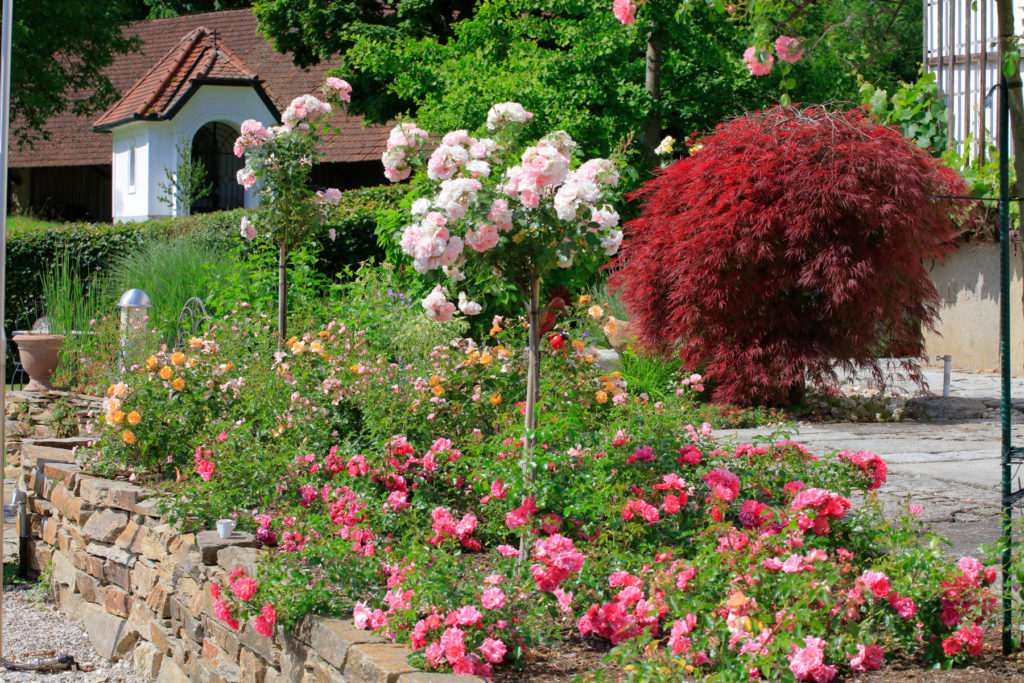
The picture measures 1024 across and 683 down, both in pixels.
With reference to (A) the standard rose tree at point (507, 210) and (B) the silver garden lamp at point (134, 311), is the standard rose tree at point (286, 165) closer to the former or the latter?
(B) the silver garden lamp at point (134, 311)

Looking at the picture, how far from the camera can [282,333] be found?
6.26 m

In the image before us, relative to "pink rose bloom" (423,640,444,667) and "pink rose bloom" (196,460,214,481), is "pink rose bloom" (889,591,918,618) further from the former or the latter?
"pink rose bloom" (196,460,214,481)

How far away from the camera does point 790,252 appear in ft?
21.7

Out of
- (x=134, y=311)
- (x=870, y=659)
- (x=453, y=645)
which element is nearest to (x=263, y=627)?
(x=453, y=645)

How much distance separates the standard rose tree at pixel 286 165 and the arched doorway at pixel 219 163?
14.0 metres

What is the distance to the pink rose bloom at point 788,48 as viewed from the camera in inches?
153

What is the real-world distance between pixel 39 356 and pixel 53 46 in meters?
10.6

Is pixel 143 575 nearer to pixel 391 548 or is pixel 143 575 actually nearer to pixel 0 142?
pixel 391 548

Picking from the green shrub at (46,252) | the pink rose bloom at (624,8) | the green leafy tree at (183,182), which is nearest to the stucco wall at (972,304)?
the pink rose bloom at (624,8)

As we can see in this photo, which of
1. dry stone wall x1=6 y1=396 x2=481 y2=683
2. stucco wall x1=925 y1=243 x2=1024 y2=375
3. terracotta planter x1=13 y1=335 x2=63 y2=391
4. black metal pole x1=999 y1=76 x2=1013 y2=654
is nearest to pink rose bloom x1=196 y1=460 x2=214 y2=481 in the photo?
dry stone wall x1=6 y1=396 x2=481 y2=683

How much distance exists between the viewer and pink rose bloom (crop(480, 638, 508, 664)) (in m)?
2.65

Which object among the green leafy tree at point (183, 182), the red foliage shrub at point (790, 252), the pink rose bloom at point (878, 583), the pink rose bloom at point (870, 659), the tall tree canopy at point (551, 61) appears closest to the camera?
the pink rose bloom at point (870, 659)

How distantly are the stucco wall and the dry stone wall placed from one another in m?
8.83

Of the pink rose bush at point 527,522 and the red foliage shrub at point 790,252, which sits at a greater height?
the red foliage shrub at point 790,252
